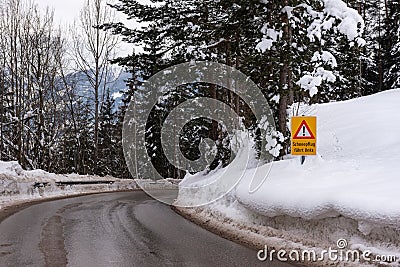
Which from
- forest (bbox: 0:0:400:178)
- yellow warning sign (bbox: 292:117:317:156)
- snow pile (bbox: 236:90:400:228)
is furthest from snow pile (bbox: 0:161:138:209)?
yellow warning sign (bbox: 292:117:317:156)

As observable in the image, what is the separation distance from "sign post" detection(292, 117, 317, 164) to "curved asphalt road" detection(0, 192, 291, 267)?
2595 mm

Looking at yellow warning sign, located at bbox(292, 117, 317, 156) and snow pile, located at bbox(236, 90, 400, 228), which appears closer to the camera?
snow pile, located at bbox(236, 90, 400, 228)

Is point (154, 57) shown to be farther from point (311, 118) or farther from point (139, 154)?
point (139, 154)

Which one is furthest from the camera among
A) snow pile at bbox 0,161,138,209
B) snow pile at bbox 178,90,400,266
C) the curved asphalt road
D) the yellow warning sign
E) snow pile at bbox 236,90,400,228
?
snow pile at bbox 0,161,138,209

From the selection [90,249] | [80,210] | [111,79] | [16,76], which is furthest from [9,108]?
[90,249]

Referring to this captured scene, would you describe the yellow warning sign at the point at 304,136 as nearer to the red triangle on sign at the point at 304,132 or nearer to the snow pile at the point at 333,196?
the red triangle on sign at the point at 304,132

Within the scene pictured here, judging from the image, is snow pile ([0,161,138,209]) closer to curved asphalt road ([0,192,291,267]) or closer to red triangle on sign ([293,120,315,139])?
curved asphalt road ([0,192,291,267])

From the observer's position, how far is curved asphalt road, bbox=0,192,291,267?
25.7ft

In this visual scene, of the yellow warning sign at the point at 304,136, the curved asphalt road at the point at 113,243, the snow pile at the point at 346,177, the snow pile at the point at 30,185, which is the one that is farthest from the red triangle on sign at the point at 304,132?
the snow pile at the point at 30,185

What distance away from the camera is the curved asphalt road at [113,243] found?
7.84 m

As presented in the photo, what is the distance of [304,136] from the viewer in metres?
9.99

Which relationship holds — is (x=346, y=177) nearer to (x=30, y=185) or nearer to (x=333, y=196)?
(x=333, y=196)

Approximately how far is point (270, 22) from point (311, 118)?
590 centimetres

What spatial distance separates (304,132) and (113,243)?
4.70 m
